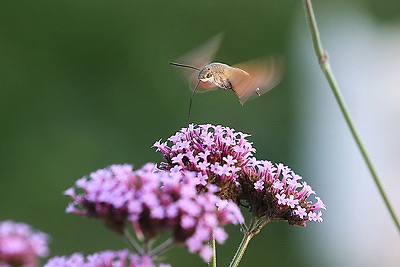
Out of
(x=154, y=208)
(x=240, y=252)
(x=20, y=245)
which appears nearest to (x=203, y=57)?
(x=240, y=252)

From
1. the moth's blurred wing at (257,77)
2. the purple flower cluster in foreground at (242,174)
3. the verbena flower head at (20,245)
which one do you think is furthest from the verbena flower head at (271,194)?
the verbena flower head at (20,245)

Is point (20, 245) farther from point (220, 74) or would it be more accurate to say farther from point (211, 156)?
point (220, 74)

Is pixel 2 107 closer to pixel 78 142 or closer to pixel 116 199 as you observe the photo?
pixel 78 142

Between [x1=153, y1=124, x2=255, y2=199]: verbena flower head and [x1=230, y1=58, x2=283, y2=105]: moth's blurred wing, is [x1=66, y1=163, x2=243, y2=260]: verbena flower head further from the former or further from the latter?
[x1=230, y1=58, x2=283, y2=105]: moth's blurred wing

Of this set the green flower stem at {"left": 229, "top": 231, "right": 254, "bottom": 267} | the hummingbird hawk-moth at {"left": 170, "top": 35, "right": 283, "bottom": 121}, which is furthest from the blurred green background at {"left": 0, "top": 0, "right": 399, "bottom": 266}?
the green flower stem at {"left": 229, "top": 231, "right": 254, "bottom": 267}

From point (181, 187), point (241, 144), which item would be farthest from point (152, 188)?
point (241, 144)
